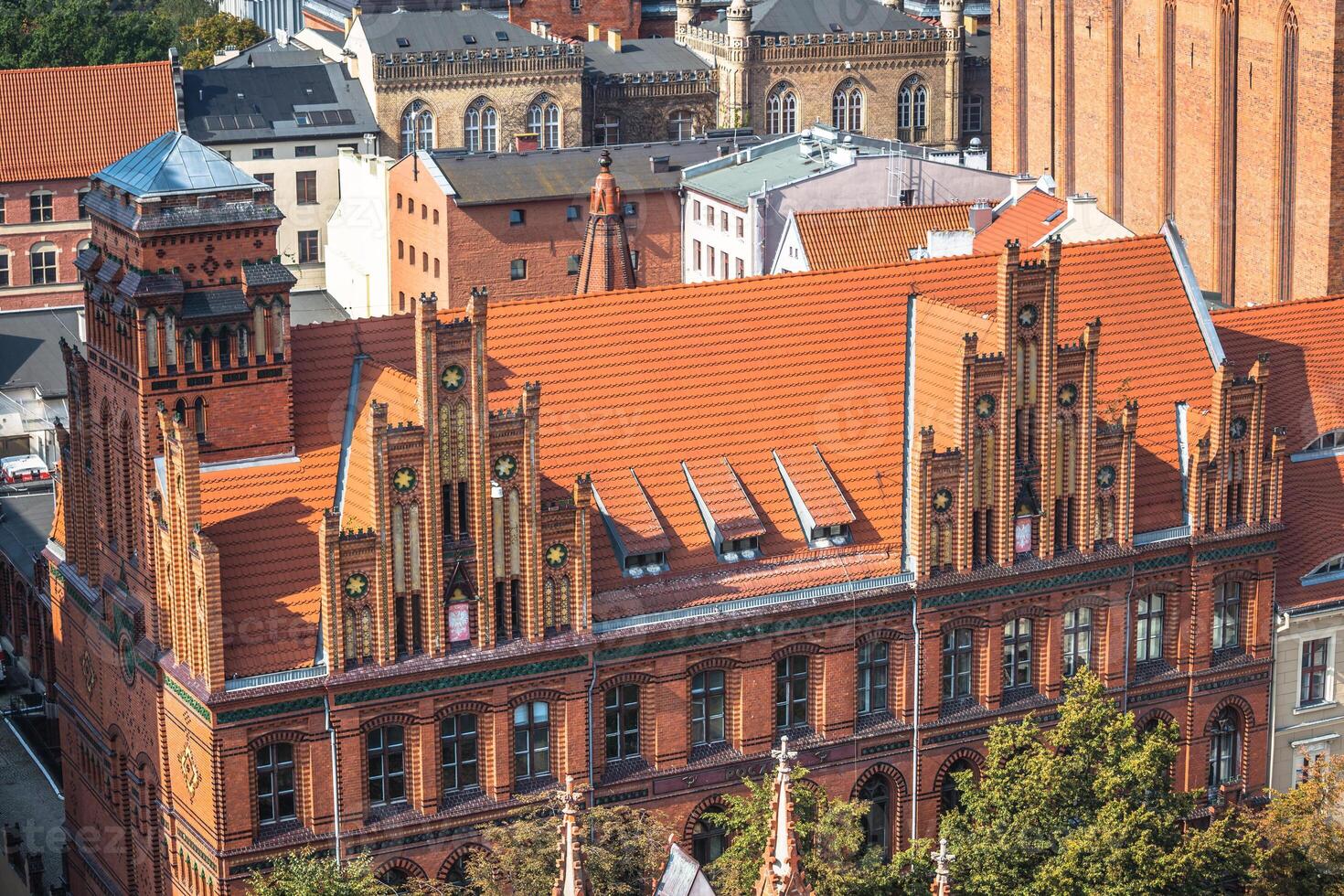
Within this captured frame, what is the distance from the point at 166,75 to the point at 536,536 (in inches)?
3146

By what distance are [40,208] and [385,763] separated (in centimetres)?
7725

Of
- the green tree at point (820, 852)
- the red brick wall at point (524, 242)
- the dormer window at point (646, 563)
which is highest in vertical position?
the red brick wall at point (524, 242)

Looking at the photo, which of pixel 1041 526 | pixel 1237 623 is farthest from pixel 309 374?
pixel 1237 623

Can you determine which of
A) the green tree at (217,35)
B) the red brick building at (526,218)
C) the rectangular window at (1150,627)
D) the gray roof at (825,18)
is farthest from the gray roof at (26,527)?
the green tree at (217,35)

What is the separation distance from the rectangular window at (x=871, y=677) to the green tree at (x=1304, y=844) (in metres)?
11.1

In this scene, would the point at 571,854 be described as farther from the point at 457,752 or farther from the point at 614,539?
the point at 614,539

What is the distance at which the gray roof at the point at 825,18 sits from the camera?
523 feet

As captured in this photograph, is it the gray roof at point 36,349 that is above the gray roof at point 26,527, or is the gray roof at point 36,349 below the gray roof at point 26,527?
above

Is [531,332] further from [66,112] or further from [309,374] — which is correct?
[66,112]

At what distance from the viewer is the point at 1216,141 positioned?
398 ft

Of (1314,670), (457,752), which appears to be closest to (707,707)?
(457,752)

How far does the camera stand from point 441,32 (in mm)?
152625

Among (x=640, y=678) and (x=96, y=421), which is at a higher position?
(x=96, y=421)

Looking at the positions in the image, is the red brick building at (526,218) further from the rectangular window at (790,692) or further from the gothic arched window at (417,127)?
the rectangular window at (790,692)
